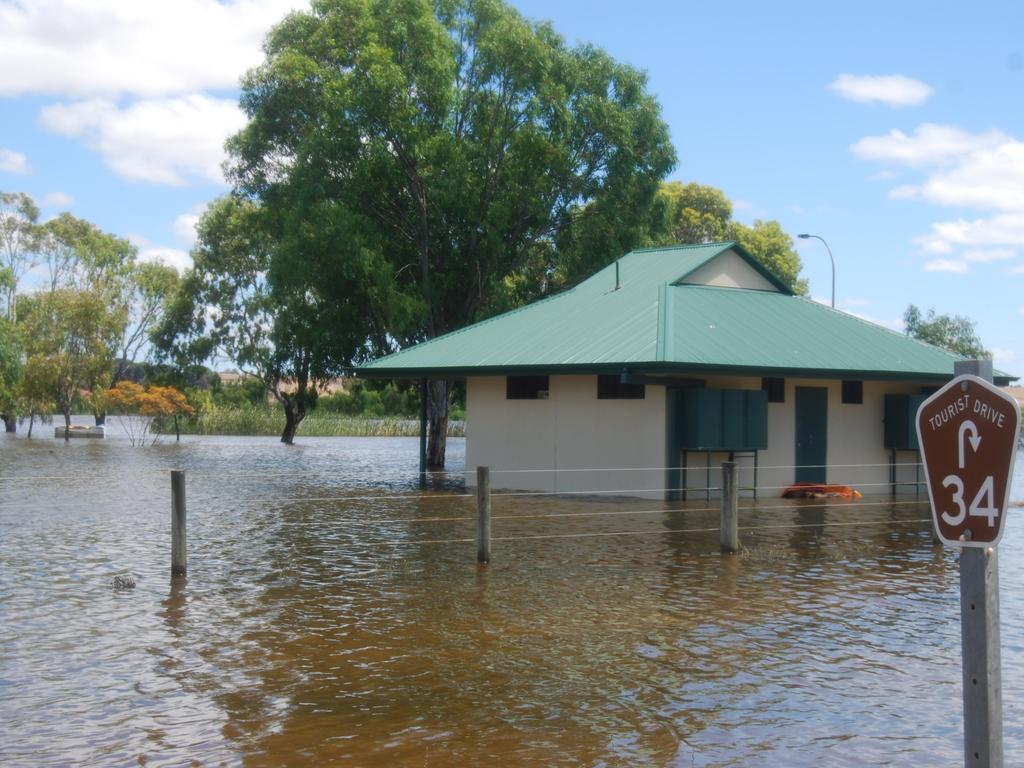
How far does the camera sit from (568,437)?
2592cm

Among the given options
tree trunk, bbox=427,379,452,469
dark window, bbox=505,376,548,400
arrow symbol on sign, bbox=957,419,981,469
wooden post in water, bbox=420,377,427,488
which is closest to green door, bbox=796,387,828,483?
dark window, bbox=505,376,548,400

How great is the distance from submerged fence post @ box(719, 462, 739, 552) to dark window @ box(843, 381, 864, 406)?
12432 millimetres

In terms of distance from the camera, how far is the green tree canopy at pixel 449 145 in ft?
119

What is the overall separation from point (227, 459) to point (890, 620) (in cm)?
3395

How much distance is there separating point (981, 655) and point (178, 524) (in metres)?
10.1

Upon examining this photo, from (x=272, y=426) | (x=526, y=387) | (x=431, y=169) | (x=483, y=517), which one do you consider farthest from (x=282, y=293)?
(x=272, y=426)

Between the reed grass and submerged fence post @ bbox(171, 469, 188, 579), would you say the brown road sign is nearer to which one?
submerged fence post @ bbox(171, 469, 188, 579)

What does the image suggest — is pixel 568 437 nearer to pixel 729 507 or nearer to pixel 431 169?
pixel 729 507

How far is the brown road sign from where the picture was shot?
4379 millimetres

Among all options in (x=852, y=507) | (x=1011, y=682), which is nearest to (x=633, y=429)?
(x=852, y=507)

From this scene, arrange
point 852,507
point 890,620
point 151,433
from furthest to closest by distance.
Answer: point 151,433, point 852,507, point 890,620

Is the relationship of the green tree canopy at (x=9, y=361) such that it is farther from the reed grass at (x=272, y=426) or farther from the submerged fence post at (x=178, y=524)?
the submerged fence post at (x=178, y=524)

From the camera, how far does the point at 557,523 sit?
780 inches

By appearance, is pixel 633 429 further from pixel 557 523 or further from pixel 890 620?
pixel 890 620
